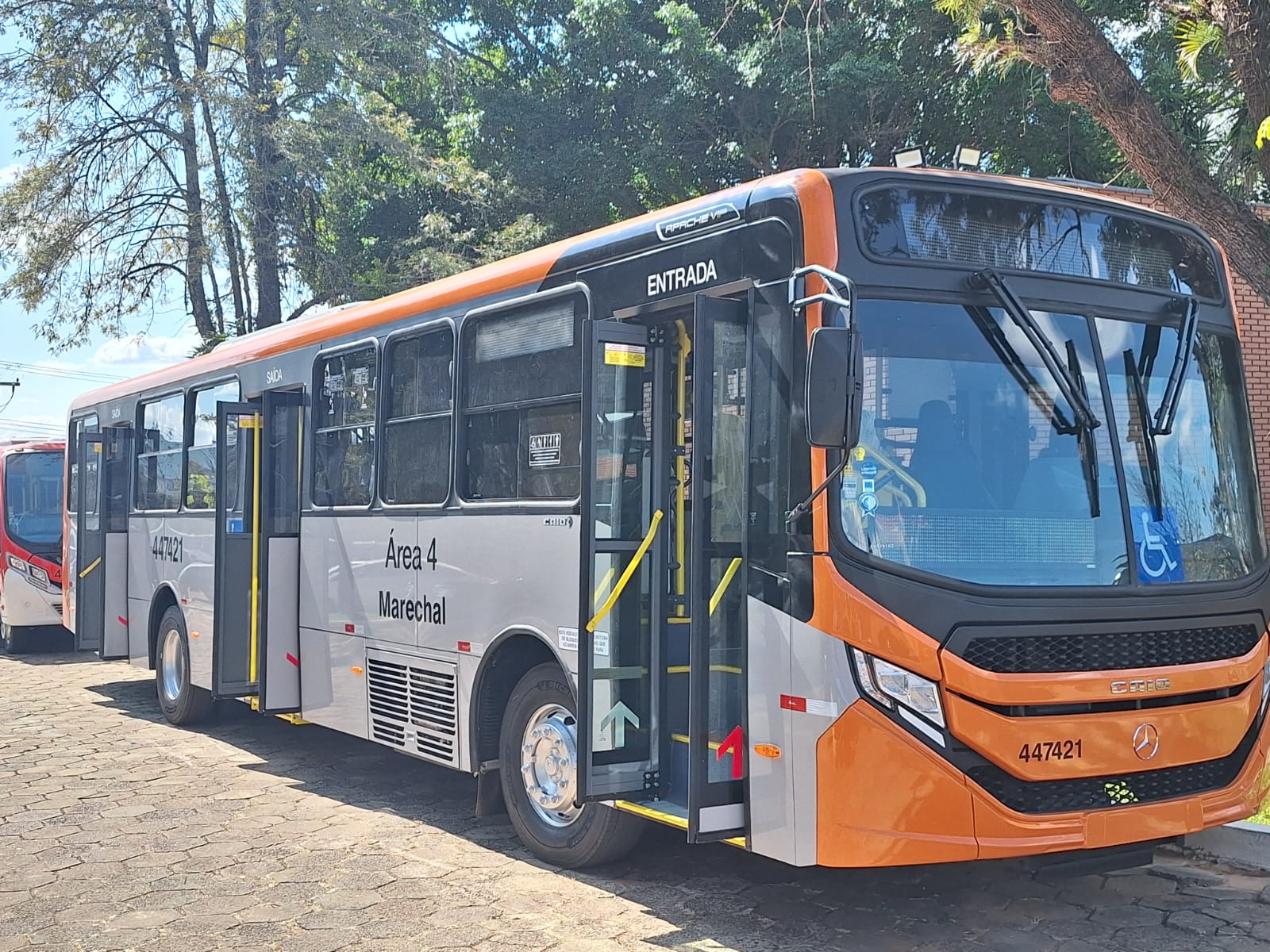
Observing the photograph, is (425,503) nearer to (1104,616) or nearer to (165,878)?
(165,878)

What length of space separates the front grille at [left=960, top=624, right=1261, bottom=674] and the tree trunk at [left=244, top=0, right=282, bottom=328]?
1910 cm

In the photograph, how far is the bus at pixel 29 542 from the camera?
56.7ft

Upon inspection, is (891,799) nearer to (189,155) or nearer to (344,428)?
(344,428)

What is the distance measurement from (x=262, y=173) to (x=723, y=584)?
60.3 feet

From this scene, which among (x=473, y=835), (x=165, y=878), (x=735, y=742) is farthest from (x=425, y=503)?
(x=735, y=742)

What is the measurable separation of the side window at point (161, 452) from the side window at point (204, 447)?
246 millimetres

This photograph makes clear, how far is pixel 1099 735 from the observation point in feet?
16.5

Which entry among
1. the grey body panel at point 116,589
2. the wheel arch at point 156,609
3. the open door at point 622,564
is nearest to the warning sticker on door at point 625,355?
the open door at point 622,564

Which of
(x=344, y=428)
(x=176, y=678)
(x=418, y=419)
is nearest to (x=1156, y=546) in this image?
(x=418, y=419)

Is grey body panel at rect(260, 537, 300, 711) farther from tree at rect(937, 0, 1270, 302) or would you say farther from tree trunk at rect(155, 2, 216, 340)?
tree trunk at rect(155, 2, 216, 340)

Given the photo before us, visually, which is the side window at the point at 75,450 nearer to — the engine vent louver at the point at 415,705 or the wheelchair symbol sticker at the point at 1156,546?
the engine vent louver at the point at 415,705

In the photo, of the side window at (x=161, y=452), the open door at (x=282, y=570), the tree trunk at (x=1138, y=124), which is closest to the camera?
the tree trunk at (x=1138, y=124)

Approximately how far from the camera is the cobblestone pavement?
544cm

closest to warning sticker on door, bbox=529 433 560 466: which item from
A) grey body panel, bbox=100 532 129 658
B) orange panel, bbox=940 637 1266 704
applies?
orange panel, bbox=940 637 1266 704
